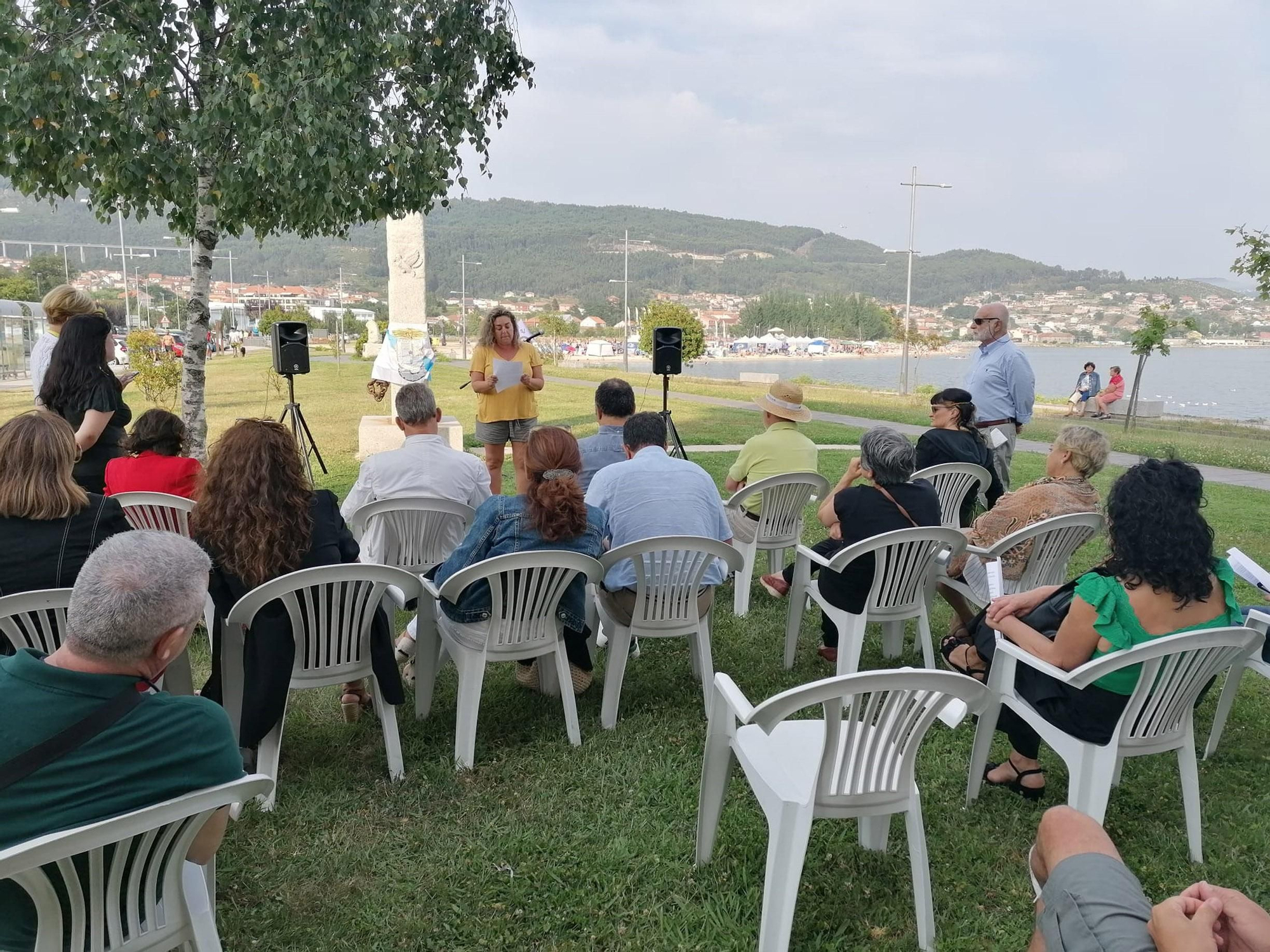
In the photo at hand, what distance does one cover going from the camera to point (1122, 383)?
21438 mm

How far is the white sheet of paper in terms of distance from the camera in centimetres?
680

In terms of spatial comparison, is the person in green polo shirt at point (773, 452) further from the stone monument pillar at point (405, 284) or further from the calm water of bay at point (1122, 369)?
the stone monument pillar at point (405, 284)

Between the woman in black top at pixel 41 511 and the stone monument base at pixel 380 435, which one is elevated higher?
the woman in black top at pixel 41 511

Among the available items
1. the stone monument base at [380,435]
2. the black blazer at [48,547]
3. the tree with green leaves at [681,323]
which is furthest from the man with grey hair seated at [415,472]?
the tree with green leaves at [681,323]

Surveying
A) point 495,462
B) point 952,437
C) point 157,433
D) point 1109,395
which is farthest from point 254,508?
point 1109,395

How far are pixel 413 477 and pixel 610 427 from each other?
1207 millimetres

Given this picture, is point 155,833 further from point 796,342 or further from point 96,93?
point 796,342

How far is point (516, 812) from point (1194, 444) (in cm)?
1563

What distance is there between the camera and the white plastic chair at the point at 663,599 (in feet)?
11.6

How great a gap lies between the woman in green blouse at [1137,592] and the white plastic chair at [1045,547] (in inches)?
44.3

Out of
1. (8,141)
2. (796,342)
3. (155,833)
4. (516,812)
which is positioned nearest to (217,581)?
→ (516,812)

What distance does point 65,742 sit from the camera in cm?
157

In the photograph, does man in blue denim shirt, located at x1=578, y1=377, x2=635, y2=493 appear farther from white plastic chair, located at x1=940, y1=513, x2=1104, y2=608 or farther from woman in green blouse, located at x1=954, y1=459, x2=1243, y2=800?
woman in green blouse, located at x1=954, y1=459, x2=1243, y2=800

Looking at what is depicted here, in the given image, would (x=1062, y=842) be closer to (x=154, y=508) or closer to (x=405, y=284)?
(x=154, y=508)
